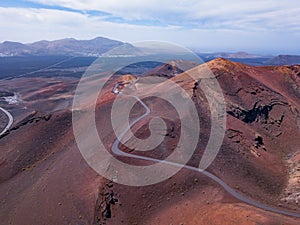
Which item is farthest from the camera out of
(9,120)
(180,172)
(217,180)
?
(9,120)

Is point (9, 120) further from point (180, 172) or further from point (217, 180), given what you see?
point (217, 180)

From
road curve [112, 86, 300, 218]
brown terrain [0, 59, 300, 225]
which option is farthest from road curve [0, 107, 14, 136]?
road curve [112, 86, 300, 218]

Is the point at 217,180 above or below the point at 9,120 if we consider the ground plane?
above

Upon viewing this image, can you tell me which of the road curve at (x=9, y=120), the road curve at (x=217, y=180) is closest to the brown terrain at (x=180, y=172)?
the road curve at (x=217, y=180)

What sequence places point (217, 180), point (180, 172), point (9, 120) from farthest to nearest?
point (9, 120) → point (180, 172) → point (217, 180)

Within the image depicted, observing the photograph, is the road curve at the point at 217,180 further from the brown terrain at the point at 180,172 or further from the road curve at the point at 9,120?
the road curve at the point at 9,120

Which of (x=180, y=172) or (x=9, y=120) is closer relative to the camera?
(x=180, y=172)

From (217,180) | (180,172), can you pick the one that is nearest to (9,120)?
(180,172)

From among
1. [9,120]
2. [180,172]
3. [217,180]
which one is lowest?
[9,120]
